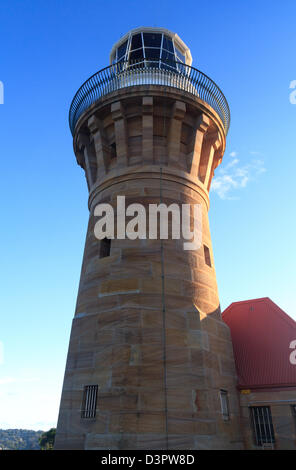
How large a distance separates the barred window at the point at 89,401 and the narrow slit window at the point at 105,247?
524cm

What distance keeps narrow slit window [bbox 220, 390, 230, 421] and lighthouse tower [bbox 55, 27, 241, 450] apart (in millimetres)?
68

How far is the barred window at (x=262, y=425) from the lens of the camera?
12062mm

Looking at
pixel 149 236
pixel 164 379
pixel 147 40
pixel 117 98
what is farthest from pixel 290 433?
pixel 147 40

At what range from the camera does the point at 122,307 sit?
38.6 ft

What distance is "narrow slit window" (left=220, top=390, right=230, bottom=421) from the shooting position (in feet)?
38.5

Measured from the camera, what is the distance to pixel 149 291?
1223cm

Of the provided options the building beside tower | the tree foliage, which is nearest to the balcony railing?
the building beside tower

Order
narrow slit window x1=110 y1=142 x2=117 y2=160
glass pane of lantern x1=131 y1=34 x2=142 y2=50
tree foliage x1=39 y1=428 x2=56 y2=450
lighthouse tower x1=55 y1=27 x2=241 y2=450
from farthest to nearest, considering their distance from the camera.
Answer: tree foliage x1=39 y1=428 x2=56 y2=450, glass pane of lantern x1=131 y1=34 x2=142 y2=50, narrow slit window x1=110 y1=142 x2=117 y2=160, lighthouse tower x1=55 y1=27 x2=241 y2=450

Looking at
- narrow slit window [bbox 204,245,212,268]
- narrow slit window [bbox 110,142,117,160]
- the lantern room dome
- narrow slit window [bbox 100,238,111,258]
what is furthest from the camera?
the lantern room dome

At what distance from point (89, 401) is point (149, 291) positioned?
4200 millimetres

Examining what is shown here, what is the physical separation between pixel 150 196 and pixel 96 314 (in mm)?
5426

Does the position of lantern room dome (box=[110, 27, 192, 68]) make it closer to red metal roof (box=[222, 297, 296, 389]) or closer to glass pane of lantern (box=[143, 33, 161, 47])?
glass pane of lantern (box=[143, 33, 161, 47])
